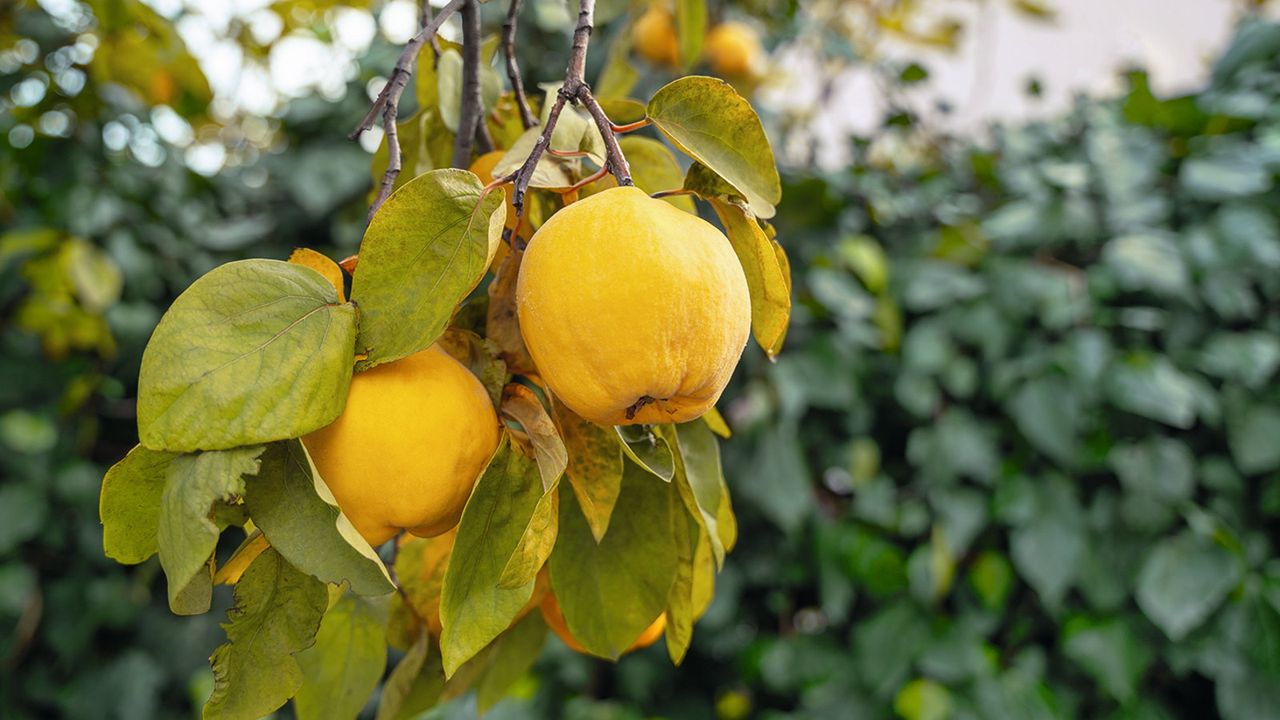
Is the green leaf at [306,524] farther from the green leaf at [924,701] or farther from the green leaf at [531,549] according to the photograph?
the green leaf at [924,701]

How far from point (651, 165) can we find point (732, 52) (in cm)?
93

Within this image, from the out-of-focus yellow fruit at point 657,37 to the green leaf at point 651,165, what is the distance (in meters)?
0.94

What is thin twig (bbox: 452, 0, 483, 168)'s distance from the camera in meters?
0.43

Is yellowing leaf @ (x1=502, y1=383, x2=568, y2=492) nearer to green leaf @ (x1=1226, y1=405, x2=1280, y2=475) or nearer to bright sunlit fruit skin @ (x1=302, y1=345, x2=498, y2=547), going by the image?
bright sunlit fruit skin @ (x1=302, y1=345, x2=498, y2=547)

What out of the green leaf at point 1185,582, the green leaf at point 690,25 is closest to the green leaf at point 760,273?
the green leaf at point 690,25

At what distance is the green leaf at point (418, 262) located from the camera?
1.03ft

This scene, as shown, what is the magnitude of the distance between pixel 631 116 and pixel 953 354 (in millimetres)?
780

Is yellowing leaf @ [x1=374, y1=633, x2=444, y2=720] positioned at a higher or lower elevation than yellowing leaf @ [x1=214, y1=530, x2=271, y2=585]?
lower

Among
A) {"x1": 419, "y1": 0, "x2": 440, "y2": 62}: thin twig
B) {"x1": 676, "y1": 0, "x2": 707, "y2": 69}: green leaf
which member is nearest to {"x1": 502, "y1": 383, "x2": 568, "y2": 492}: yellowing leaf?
{"x1": 419, "y1": 0, "x2": 440, "y2": 62}: thin twig

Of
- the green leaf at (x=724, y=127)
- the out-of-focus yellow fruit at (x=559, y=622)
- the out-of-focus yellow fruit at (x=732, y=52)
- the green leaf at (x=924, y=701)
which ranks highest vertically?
the green leaf at (x=724, y=127)

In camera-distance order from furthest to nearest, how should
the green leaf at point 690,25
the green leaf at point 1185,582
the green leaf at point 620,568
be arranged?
the green leaf at point 1185,582 → the green leaf at point 690,25 → the green leaf at point 620,568

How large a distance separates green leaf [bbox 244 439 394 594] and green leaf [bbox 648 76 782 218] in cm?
18

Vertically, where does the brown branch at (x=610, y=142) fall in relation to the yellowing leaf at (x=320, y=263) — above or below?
above

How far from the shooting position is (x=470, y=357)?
374mm
